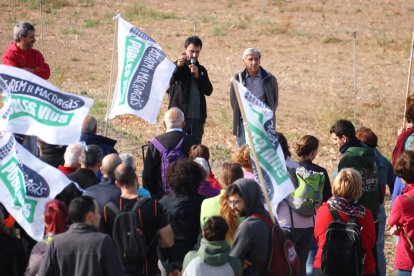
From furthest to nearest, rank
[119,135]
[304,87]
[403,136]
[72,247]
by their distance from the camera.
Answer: [304,87]
[119,135]
[403,136]
[72,247]

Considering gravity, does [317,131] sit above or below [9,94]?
below

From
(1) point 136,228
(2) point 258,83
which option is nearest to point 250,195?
(1) point 136,228

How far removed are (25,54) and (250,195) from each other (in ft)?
14.0

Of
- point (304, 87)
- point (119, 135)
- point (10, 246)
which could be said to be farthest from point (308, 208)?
point (304, 87)

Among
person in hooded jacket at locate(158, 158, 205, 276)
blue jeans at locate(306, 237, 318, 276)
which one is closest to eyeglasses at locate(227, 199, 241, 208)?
person in hooded jacket at locate(158, 158, 205, 276)

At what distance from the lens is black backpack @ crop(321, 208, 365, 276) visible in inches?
308

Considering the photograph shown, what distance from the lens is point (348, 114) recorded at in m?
20.1

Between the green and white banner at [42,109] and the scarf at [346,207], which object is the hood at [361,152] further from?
the green and white banner at [42,109]

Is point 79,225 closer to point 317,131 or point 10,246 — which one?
point 10,246

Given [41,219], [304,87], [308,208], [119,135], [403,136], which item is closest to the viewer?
[41,219]

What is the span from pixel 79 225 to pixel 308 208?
2651 mm

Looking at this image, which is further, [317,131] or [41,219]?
[317,131]

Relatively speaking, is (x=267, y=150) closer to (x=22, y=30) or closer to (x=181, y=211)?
(x=181, y=211)

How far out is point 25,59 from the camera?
1064 centimetres
